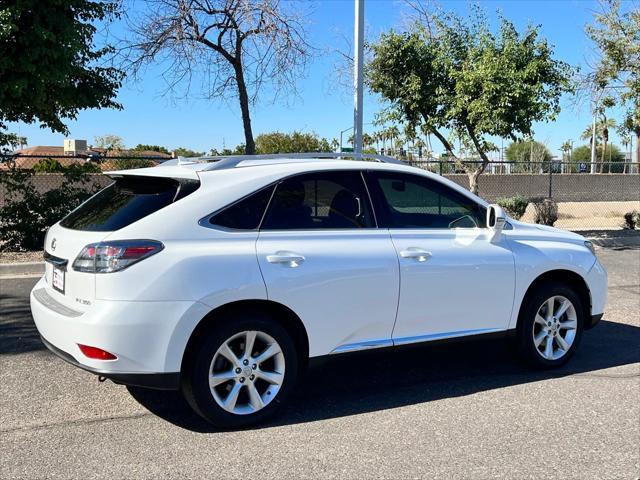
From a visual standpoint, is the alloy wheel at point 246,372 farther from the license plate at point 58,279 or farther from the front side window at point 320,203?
the license plate at point 58,279

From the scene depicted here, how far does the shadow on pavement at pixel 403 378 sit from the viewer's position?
4297mm

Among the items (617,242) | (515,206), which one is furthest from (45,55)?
(617,242)

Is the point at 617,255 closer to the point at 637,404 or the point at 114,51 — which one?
the point at 637,404

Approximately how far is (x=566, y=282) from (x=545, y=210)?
1091 cm

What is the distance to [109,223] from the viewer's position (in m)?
3.81

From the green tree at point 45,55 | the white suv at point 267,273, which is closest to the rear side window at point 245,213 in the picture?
the white suv at point 267,273

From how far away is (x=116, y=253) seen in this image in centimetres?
357

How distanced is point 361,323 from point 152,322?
4.77ft

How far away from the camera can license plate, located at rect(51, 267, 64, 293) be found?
3.87 metres

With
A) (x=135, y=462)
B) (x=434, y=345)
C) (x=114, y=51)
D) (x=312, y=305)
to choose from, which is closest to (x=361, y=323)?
(x=312, y=305)

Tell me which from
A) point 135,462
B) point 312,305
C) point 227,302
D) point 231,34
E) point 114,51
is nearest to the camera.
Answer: point 135,462

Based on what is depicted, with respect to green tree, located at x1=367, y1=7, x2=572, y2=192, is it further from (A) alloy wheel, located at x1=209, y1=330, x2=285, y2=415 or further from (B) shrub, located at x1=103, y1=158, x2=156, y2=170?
(A) alloy wheel, located at x1=209, y1=330, x2=285, y2=415

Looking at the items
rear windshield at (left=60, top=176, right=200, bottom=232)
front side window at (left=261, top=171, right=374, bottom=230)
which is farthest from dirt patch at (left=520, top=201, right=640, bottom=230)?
rear windshield at (left=60, top=176, right=200, bottom=232)

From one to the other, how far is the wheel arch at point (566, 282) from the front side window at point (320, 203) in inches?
63.1
